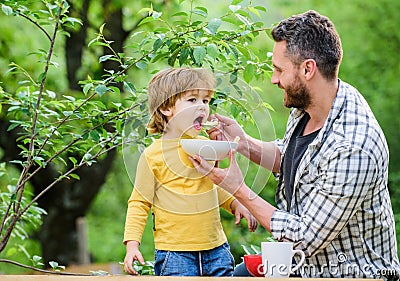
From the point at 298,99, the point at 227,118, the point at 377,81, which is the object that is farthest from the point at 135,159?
the point at 377,81

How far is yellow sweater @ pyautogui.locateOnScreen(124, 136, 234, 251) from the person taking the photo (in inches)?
89.4

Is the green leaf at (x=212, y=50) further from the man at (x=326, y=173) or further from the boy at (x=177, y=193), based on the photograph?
the man at (x=326, y=173)

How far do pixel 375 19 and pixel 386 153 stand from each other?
4636mm

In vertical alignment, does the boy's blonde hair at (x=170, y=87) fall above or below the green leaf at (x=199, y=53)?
below

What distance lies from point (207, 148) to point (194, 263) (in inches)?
14.8

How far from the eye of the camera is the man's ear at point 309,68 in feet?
7.52

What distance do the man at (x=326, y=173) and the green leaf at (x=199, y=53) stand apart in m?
0.18

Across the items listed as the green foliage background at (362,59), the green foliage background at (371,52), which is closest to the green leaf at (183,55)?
the green foliage background at (362,59)

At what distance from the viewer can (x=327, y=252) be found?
224cm

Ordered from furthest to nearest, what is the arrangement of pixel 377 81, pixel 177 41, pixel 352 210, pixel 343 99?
pixel 377 81
pixel 177 41
pixel 343 99
pixel 352 210

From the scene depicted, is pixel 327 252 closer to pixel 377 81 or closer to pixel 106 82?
pixel 106 82

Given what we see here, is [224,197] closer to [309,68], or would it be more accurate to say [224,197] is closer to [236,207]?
[236,207]

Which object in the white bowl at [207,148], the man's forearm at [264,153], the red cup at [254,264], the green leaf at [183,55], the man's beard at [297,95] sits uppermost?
the green leaf at [183,55]

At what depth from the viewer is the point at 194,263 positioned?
2.32 metres
